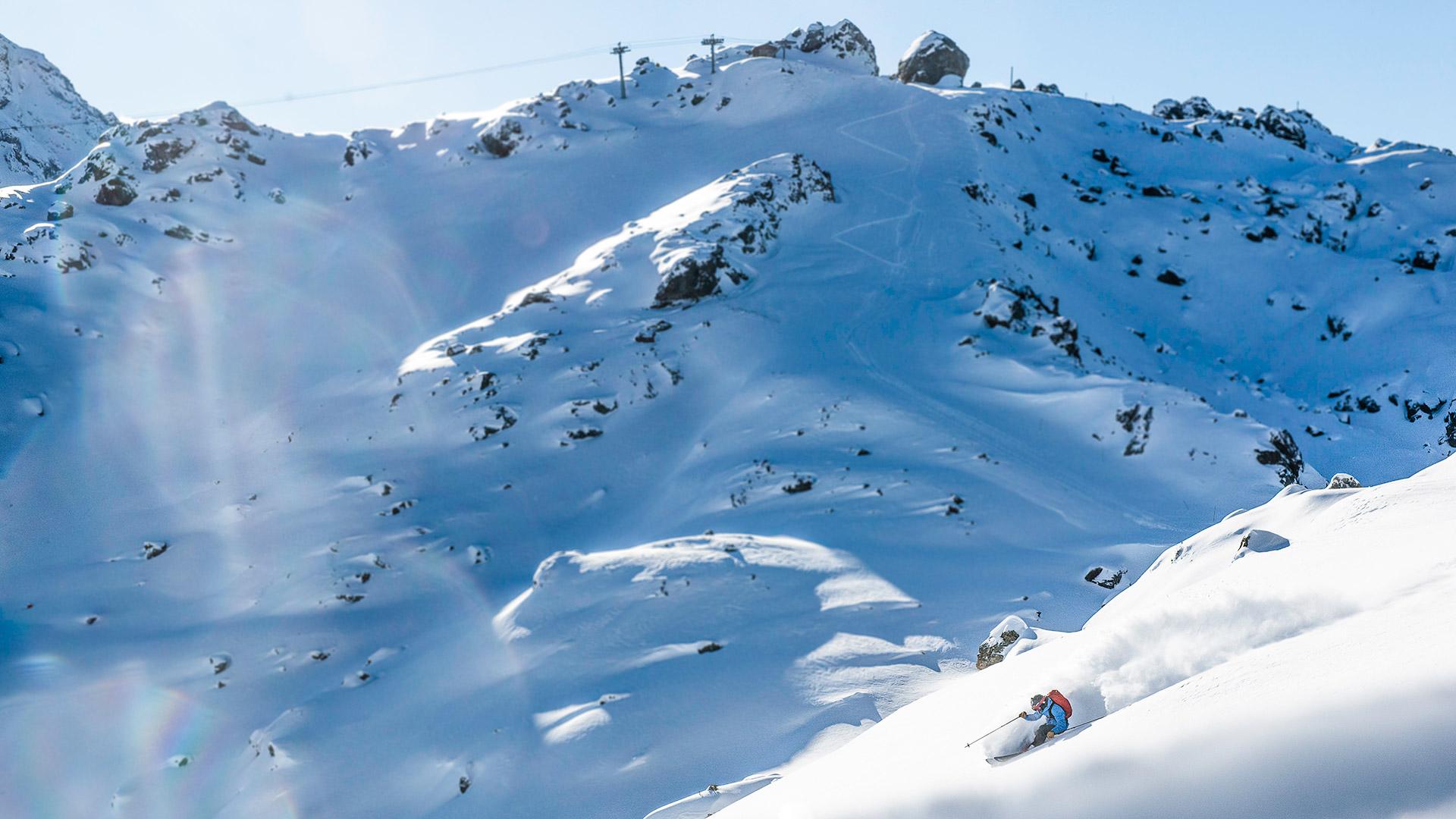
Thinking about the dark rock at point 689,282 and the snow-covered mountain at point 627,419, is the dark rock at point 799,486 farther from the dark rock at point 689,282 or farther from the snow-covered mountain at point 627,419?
the dark rock at point 689,282

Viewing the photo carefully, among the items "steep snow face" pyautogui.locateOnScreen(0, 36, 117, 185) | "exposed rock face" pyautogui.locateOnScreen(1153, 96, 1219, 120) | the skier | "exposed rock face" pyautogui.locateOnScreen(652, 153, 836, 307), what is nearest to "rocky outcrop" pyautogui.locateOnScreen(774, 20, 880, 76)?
"exposed rock face" pyautogui.locateOnScreen(1153, 96, 1219, 120)

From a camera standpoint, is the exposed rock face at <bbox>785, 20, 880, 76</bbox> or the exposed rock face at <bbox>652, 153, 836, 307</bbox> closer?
the exposed rock face at <bbox>652, 153, 836, 307</bbox>

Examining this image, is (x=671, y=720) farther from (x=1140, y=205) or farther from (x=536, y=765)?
(x=1140, y=205)

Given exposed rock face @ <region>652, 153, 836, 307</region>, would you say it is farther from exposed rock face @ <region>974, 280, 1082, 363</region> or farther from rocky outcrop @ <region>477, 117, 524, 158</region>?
rocky outcrop @ <region>477, 117, 524, 158</region>

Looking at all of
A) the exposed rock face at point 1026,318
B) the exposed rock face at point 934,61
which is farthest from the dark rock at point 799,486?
the exposed rock face at point 934,61

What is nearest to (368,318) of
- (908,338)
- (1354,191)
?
(908,338)

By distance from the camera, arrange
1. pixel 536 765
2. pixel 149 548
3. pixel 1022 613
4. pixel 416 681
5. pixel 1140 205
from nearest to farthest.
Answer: pixel 536 765 < pixel 1022 613 < pixel 416 681 < pixel 149 548 < pixel 1140 205
